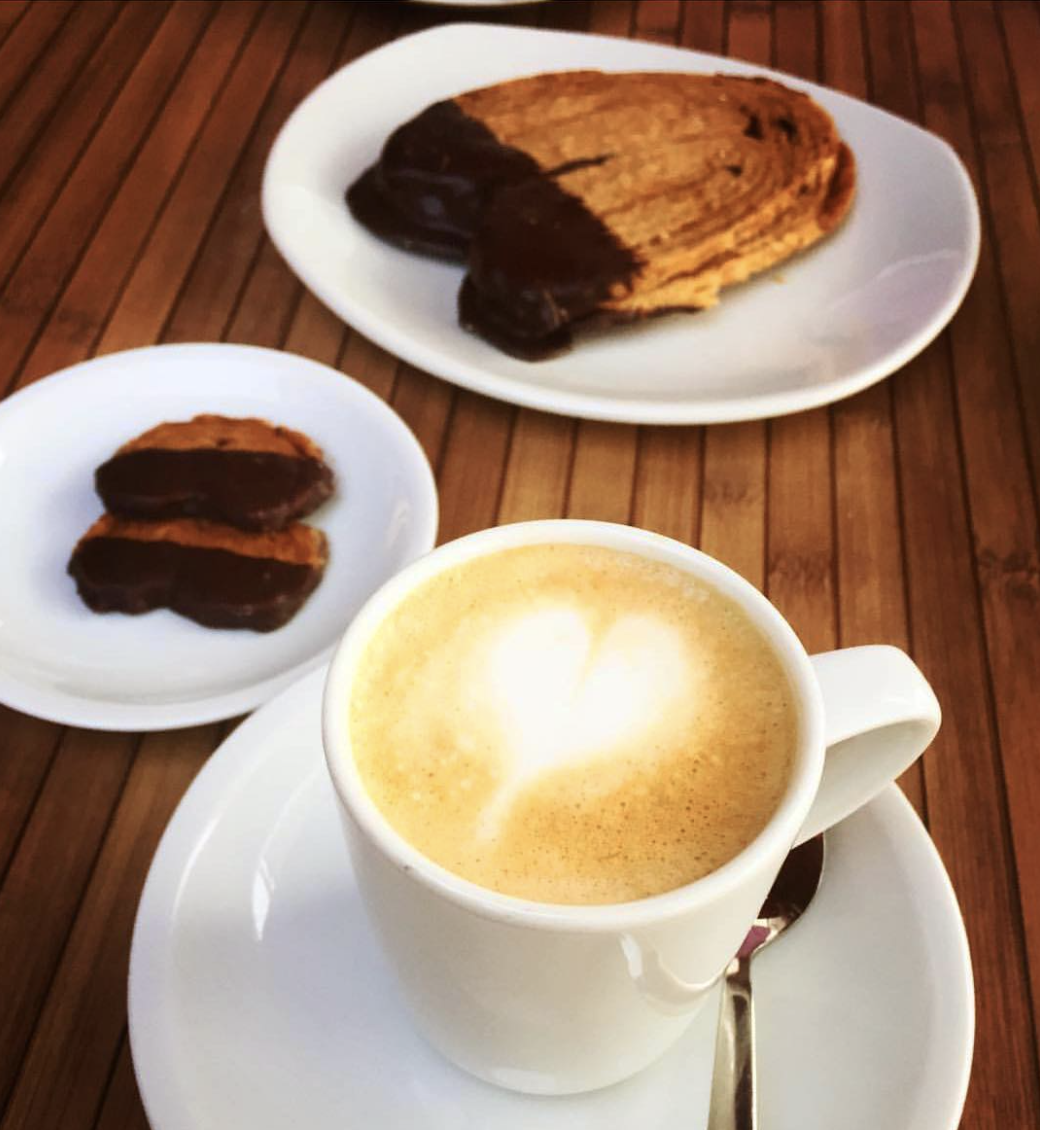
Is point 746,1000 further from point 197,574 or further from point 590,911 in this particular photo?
point 197,574

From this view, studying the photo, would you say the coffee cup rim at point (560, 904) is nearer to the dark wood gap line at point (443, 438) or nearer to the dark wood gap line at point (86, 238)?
the dark wood gap line at point (443, 438)

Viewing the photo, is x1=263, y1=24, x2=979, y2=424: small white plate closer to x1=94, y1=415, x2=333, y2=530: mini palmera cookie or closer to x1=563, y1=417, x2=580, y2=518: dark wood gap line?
x1=563, y1=417, x2=580, y2=518: dark wood gap line

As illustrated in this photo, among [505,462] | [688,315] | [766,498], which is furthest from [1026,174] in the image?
[505,462]

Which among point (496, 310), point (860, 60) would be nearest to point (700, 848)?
point (496, 310)

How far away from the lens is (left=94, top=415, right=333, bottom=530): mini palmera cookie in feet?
2.52

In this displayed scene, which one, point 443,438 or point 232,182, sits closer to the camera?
point 443,438

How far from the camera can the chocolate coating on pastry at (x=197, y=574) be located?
737 mm

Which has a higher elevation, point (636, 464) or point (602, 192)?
point (602, 192)

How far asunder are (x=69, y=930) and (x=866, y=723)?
40 cm

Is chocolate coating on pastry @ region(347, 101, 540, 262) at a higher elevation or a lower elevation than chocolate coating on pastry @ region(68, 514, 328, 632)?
higher

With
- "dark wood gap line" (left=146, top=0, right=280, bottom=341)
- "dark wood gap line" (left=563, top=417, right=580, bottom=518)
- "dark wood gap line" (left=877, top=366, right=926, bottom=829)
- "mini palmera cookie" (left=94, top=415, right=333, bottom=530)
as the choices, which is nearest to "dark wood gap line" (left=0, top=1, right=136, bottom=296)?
"dark wood gap line" (left=146, top=0, right=280, bottom=341)

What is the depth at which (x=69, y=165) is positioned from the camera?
1117 mm

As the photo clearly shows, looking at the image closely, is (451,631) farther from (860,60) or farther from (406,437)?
(860,60)

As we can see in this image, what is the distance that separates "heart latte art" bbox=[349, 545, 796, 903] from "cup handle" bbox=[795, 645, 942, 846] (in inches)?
0.8
